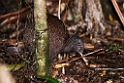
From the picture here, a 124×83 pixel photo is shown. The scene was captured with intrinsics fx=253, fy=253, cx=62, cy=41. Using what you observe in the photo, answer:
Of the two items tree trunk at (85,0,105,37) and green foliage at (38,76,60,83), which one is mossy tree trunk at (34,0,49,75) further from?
tree trunk at (85,0,105,37)

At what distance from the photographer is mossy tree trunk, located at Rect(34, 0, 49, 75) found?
304 centimetres

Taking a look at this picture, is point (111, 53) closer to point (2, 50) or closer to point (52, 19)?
point (52, 19)

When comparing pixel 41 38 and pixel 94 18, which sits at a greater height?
pixel 94 18

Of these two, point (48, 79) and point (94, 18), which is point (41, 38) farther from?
point (94, 18)

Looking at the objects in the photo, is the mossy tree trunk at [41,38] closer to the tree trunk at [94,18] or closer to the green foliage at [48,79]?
the green foliage at [48,79]

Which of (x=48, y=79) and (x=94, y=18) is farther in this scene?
(x=94, y=18)

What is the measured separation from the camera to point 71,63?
4305 millimetres

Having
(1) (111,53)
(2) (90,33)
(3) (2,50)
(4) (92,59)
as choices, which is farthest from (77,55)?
(3) (2,50)

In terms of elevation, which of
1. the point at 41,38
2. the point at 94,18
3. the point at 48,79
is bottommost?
the point at 48,79

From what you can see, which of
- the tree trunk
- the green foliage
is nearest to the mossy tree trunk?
the green foliage

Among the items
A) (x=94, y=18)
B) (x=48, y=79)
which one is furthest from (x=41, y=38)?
(x=94, y=18)

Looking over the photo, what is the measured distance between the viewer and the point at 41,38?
322cm

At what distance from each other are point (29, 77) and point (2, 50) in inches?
30.1

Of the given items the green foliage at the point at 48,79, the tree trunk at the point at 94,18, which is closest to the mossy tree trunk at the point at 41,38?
the green foliage at the point at 48,79
